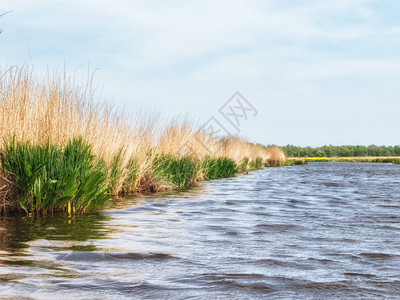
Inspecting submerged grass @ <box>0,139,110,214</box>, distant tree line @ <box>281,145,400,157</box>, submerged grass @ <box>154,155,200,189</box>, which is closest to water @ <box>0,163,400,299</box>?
submerged grass @ <box>0,139,110,214</box>

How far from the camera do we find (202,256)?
13.0 ft

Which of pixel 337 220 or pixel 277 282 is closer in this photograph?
pixel 277 282

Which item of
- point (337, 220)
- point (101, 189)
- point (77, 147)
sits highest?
point (77, 147)

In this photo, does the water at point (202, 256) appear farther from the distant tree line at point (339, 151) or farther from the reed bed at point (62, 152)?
the distant tree line at point (339, 151)

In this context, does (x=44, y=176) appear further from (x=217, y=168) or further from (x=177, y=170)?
(x=217, y=168)

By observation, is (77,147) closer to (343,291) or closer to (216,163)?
(343,291)

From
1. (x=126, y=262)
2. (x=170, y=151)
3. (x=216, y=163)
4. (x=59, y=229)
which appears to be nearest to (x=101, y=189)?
(x=59, y=229)

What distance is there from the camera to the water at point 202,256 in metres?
2.96

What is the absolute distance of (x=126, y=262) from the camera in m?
3.71

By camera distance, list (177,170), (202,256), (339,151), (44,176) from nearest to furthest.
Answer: (202,256)
(44,176)
(177,170)
(339,151)

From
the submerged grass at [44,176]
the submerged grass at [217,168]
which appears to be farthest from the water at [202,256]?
the submerged grass at [217,168]

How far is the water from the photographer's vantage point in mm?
2965

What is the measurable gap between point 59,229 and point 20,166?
1.36 m

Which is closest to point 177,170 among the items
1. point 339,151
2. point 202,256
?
point 202,256
